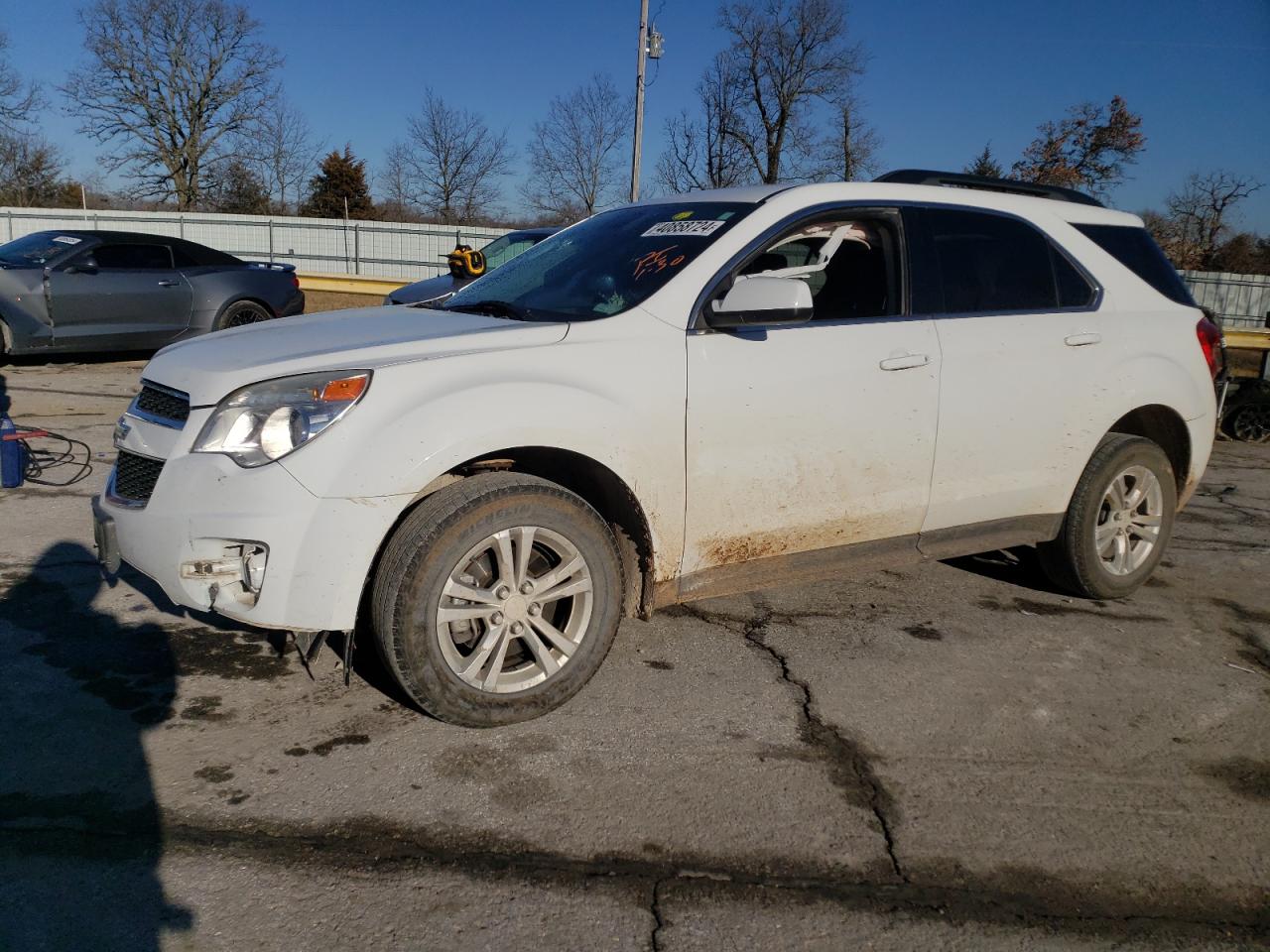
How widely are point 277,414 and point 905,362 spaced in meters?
2.41

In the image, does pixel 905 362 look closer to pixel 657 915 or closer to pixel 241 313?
pixel 657 915

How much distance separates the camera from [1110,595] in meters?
4.98

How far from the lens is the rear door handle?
4.46 meters

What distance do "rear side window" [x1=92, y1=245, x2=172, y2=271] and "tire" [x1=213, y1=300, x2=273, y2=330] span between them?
873 mm

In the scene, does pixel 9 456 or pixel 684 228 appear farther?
pixel 9 456

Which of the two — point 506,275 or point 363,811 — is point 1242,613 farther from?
point 363,811

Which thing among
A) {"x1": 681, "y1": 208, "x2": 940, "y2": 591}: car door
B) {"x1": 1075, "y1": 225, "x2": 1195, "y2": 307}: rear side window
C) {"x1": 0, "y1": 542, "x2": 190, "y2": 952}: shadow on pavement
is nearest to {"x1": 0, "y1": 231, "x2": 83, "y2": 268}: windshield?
{"x1": 0, "y1": 542, "x2": 190, "y2": 952}: shadow on pavement

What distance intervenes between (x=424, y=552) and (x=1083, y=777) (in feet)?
7.51

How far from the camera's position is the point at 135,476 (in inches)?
133

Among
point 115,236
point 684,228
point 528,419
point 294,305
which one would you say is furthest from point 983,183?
point 115,236

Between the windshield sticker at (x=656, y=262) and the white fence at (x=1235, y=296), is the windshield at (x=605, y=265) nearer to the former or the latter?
the windshield sticker at (x=656, y=262)

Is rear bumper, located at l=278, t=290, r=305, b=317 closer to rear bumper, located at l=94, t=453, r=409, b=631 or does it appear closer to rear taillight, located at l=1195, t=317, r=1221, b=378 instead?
rear bumper, located at l=94, t=453, r=409, b=631

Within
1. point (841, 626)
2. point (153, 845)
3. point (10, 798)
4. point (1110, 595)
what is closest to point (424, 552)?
point (153, 845)

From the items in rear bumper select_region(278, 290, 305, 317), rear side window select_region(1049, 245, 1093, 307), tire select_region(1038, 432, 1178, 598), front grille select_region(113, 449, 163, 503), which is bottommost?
tire select_region(1038, 432, 1178, 598)
